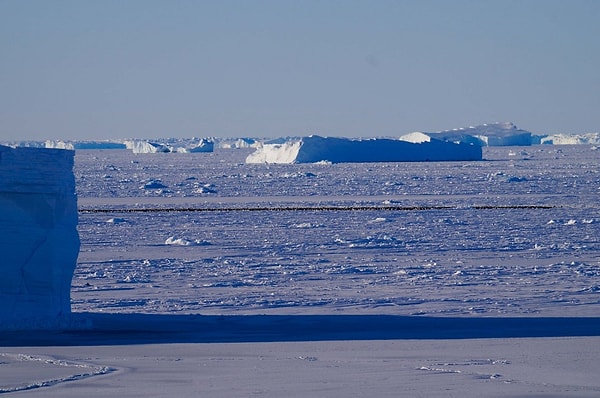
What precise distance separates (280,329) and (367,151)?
44641 mm

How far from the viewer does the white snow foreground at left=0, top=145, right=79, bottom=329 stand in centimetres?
814

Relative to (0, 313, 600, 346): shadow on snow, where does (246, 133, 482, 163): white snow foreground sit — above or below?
above

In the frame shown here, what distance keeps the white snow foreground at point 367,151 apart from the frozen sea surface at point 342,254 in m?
25.9

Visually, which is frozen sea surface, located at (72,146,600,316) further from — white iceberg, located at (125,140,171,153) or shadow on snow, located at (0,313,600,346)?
white iceberg, located at (125,140,171,153)

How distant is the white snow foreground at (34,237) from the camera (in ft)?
26.7

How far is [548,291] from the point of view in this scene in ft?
33.2

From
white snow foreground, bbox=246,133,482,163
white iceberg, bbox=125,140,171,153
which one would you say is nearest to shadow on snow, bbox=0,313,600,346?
white snow foreground, bbox=246,133,482,163

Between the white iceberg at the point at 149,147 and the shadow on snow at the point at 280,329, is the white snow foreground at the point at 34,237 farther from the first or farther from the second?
the white iceberg at the point at 149,147

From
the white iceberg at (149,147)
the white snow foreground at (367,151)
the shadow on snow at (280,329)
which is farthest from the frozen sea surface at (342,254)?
the white iceberg at (149,147)

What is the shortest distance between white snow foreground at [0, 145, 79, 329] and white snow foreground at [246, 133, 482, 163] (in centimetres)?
4379

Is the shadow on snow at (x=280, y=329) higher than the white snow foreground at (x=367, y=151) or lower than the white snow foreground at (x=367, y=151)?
lower

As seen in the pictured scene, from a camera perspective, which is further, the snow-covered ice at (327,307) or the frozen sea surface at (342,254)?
the frozen sea surface at (342,254)

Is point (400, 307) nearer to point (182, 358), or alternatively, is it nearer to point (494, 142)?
point (182, 358)

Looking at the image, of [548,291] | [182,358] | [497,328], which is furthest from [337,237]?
[182,358]
